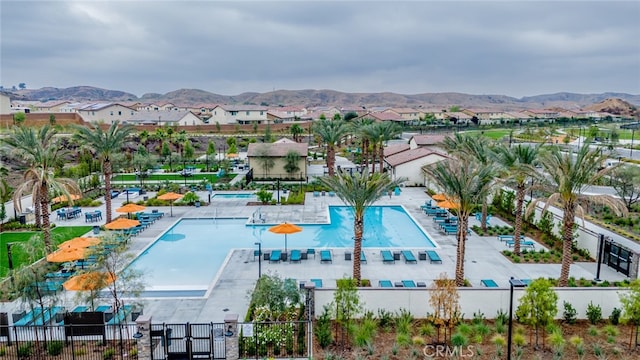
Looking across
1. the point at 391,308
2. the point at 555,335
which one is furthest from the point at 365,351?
the point at 555,335

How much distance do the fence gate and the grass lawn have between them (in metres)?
11.5

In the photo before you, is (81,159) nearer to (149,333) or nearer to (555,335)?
(149,333)

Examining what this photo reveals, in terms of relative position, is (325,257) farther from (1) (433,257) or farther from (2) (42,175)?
(2) (42,175)

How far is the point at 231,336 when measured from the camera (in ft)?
41.4

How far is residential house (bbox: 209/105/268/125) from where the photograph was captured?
3861 inches

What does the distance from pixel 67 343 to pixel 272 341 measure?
20.5 ft

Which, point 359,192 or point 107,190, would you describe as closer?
point 359,192

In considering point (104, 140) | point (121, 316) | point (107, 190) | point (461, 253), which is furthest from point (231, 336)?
point (104, 140)

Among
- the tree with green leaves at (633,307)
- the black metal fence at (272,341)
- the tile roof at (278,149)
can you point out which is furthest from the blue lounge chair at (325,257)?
the tile roof at (278,149)

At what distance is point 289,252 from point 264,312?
26.5ft

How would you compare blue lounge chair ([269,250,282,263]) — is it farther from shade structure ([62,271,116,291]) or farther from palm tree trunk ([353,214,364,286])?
shade structure ([62,271,116,291])

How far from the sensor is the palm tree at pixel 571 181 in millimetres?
A: 16703

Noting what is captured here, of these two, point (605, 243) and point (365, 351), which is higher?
point (605, 243)

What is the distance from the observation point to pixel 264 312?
1422 centimetres
